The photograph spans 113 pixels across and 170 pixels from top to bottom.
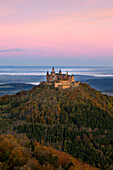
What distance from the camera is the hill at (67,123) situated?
36.2 metres

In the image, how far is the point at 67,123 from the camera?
4734 cm

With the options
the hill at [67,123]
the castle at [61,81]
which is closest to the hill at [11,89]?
the castle at [61,81]

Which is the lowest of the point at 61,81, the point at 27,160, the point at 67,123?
the point at 67,123

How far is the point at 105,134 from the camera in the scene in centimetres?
4334

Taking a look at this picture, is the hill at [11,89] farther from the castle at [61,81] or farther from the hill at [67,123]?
the hill at [67,123]

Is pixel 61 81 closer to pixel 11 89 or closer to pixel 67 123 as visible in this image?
pixel 67 123

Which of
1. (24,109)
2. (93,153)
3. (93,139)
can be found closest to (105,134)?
(93,139)

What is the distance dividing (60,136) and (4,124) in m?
15.6

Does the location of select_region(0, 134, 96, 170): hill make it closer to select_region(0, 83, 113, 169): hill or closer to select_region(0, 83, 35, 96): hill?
select_region(0, 83, 113, 169): hill

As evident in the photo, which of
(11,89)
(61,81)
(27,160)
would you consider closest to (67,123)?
(61,81)

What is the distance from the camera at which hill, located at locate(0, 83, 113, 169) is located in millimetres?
36250

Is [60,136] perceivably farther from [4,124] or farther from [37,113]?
[4,124]

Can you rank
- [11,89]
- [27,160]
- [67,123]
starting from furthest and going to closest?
1. [11,89]
2. [67,123]
3. [27,160]

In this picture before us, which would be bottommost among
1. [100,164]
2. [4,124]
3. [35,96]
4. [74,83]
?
[100,164]
